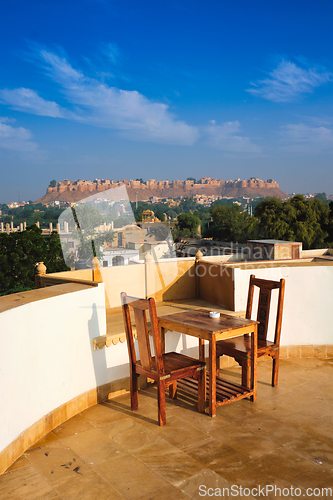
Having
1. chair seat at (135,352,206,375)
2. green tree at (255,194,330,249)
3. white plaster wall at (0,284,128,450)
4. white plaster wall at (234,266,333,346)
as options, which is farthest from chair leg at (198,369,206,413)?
green tree at (255,194,330,249)

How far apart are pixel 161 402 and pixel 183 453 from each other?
489 mm

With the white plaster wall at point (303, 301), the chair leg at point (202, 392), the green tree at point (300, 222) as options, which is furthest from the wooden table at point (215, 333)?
the green tree at point (300, 222)

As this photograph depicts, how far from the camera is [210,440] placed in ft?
10.7

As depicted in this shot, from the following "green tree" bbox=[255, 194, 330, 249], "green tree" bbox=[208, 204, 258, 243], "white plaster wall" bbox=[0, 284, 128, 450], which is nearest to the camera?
"white plaster wall" bbox=[0, 284, 128, 450]

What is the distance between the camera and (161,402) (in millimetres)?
3463

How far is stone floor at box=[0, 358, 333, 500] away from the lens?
8.74ft

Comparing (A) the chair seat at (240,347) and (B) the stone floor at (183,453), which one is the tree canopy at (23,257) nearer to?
(A) the chair seat at (240,347)

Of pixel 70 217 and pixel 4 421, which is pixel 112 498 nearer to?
pixel 4 421

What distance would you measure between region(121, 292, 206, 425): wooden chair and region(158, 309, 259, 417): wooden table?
0.15 m

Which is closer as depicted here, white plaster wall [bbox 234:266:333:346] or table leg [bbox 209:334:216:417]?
table leg [bbox 209:334:216:417]

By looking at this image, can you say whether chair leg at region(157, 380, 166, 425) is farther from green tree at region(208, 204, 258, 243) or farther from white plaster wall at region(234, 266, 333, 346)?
green tree at region(208, 204, 258, 243)

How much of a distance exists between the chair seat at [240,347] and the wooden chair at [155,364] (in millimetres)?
503

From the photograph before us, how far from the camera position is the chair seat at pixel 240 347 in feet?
13.0

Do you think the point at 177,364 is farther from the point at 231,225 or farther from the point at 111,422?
the point at 231,225
